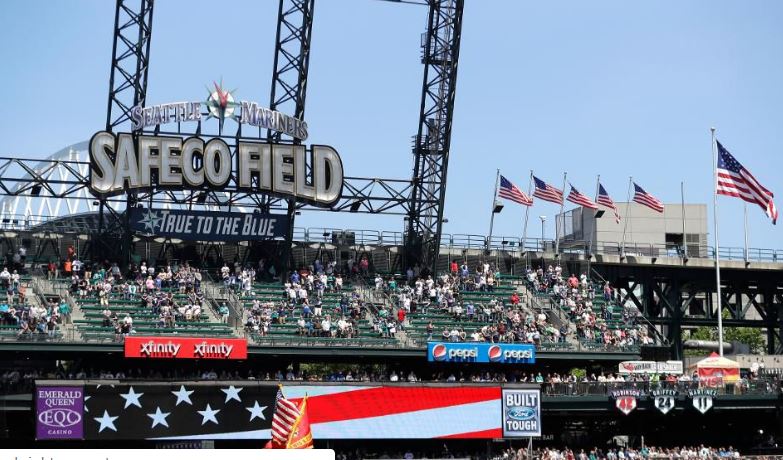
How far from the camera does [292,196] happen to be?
66188 mm

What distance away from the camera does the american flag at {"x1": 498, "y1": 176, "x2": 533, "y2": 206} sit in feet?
240

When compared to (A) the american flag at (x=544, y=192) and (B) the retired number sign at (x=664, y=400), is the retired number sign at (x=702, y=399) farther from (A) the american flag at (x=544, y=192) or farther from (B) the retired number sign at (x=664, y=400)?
(A) the american flag at (x=544, y=192)

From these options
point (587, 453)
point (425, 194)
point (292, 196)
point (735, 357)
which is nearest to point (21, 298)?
point (292, 196)

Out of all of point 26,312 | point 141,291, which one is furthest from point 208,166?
point 26,312

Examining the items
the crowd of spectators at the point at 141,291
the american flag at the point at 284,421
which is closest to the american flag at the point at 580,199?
the crowd of spectators at the point at 141,291

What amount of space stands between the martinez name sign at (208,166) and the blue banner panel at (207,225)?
1.78m

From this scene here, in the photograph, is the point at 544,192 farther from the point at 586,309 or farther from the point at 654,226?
the point at 654,226

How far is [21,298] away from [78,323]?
2978 mm

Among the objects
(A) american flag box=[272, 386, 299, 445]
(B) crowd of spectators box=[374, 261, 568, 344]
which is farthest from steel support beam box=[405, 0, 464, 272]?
(A) american flag box=[272, 386, 299, 445]

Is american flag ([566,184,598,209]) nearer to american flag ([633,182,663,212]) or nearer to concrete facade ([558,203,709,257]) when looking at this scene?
american flag ([633,182,663,212])

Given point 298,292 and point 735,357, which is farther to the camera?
point 735,357

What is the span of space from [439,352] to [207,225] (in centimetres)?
1333

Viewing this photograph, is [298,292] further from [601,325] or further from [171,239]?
[601,325]

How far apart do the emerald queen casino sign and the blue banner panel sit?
69.1 inches
